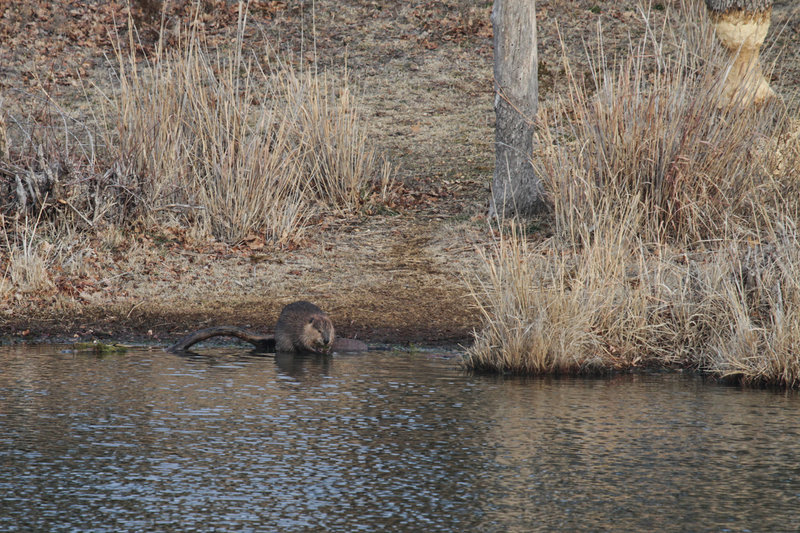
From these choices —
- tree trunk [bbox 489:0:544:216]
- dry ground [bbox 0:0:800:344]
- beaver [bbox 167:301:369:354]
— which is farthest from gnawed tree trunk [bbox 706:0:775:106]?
beaver [bbox 167:301:369:354]

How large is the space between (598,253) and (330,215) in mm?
5827

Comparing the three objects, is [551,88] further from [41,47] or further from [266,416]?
[266,416]

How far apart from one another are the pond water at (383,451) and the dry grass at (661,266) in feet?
1.14

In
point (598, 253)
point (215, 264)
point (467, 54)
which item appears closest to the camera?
point (598, 253)

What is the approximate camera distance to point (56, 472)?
5.51 m

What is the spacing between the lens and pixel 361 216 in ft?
45.9

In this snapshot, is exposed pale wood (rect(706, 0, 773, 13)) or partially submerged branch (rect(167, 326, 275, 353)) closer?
partially submerged branch (rect(167, 326, 275, 353))

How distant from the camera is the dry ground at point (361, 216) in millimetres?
10617

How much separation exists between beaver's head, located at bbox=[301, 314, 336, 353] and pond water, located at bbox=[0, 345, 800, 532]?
2.15 feet

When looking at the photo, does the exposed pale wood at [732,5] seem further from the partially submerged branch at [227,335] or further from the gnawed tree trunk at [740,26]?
the partially submerged branch at [227,335]

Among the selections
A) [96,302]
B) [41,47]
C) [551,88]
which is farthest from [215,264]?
[41,47]

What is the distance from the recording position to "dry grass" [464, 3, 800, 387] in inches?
327

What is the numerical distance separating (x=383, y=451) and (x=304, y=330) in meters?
3.31

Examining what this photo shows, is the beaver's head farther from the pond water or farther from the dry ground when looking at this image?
the dry ground
